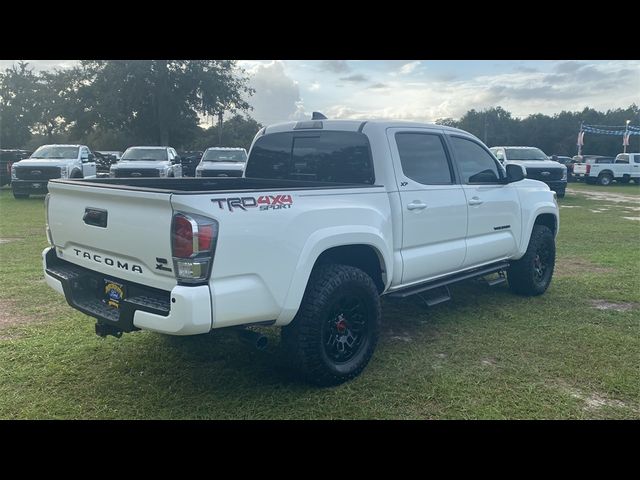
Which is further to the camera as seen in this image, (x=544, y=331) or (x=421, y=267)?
(x=544, y=331)

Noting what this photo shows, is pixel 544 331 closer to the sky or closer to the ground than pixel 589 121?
closer to the ground

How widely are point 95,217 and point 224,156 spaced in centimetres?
1494

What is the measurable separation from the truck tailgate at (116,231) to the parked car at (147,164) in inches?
481

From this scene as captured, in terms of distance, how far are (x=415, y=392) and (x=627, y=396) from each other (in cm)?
149

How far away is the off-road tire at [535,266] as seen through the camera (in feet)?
19.8

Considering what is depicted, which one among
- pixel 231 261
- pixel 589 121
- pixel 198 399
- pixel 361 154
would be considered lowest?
pixel 198 399

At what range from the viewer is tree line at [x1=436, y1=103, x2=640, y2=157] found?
6066cm

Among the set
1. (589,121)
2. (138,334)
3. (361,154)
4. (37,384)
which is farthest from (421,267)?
(589,121)

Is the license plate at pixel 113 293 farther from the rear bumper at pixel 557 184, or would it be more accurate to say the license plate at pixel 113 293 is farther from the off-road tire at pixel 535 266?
the rear bumper at pixel 557 184

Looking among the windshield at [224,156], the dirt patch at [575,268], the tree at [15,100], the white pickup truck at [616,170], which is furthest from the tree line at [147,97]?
the dirt patch at [575,268]

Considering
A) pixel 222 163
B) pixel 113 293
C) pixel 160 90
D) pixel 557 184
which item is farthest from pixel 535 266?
pixel 160 90


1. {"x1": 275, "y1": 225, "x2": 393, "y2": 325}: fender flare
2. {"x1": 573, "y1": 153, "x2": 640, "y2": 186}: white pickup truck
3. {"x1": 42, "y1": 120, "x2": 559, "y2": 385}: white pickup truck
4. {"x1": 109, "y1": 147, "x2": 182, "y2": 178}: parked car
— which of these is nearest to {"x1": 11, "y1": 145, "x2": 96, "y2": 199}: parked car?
{"x1": 109, "y1": 147, "x2": 182, "y2": 178}: parked car

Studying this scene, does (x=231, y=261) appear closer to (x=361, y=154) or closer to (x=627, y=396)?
(x=361, y=154)

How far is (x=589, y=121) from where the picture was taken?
225 ft
